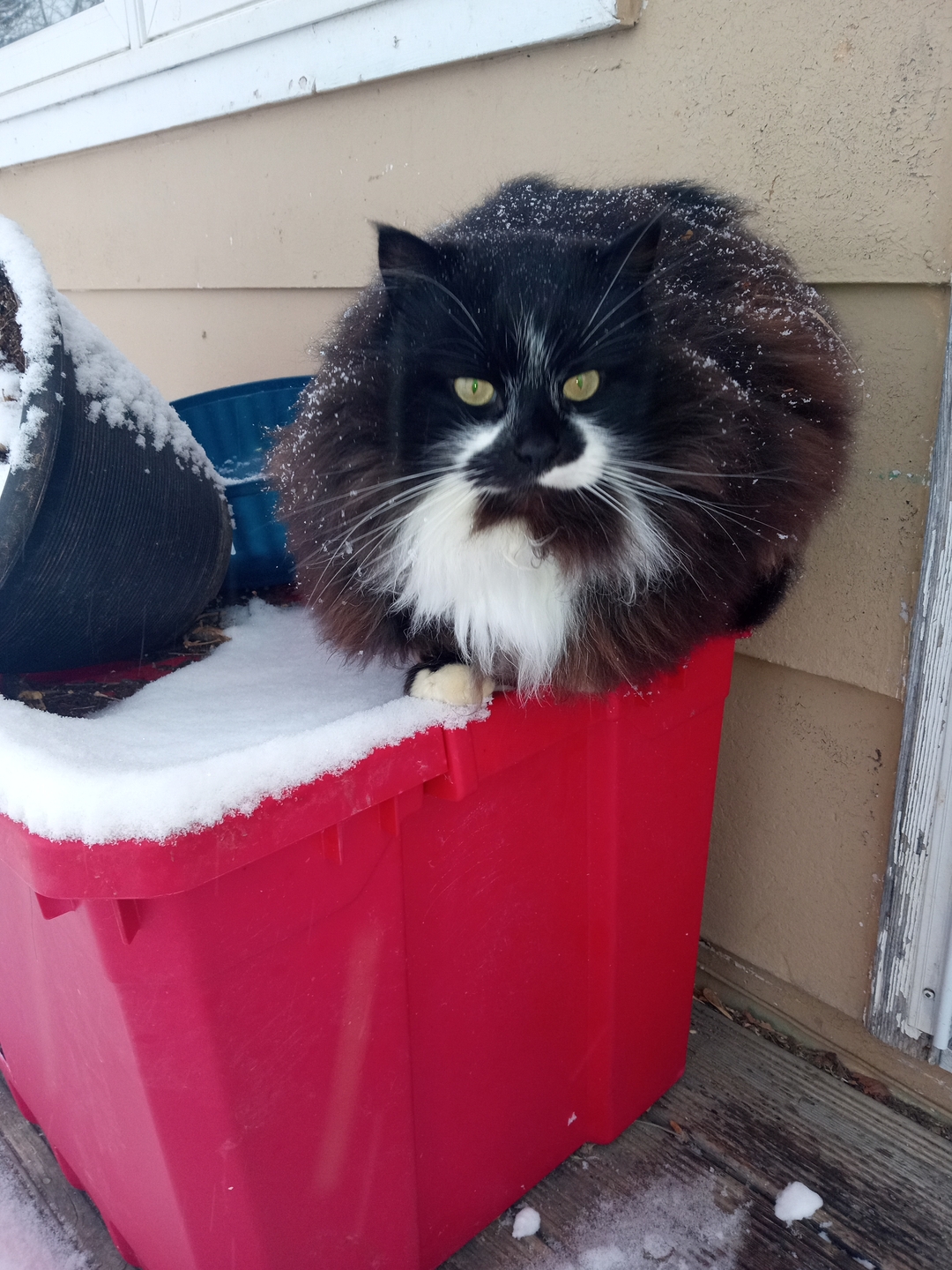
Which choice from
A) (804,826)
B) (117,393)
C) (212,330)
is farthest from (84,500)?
(212,330)

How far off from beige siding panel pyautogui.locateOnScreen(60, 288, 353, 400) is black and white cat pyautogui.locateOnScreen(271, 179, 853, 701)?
3.30 ft

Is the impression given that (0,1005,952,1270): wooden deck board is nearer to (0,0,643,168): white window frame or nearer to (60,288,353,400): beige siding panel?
(60,288,353,400): beige siding panel

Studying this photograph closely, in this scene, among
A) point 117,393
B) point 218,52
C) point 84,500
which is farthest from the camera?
point 218,52

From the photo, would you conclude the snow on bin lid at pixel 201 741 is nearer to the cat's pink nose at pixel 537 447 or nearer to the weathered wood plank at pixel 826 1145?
the cat's pink nose at pixel 537 447

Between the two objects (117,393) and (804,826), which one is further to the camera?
(804,826)

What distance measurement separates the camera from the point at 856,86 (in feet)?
3.58

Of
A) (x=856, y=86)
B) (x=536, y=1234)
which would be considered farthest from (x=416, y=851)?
(x=856, y=86)

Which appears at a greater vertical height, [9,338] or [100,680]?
[9,338]

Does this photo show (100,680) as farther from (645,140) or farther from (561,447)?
(645,140)

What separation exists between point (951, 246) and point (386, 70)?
1.04 m

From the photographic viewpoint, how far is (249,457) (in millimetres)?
1710

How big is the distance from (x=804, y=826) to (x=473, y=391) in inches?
37.9

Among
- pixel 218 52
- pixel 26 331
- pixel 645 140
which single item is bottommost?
pixel 26 331

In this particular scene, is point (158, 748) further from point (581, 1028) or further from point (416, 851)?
point (581, 1028)
